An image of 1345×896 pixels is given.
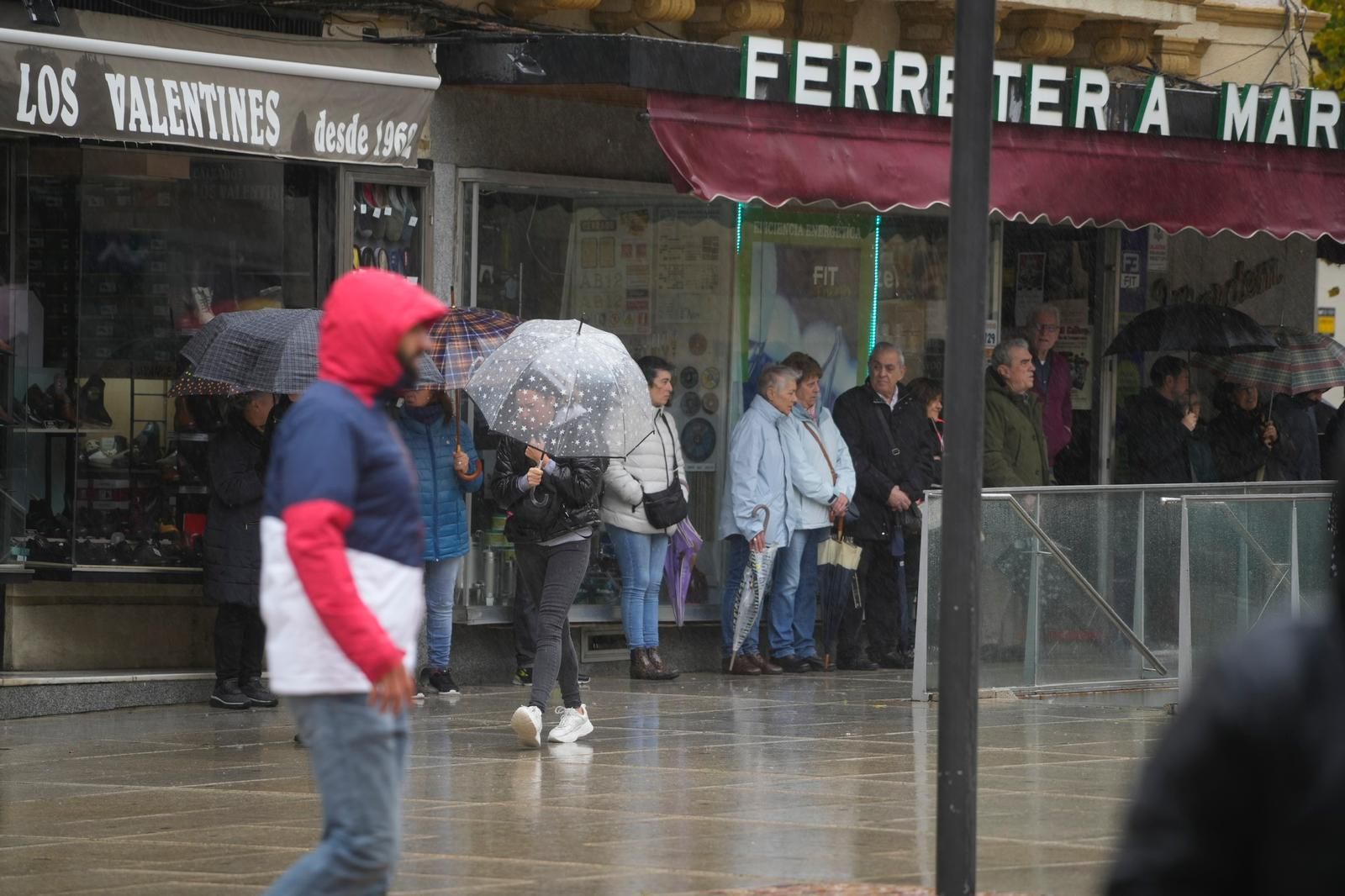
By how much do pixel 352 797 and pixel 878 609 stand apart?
1018cm

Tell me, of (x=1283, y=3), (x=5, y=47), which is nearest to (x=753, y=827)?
(x=5, y=47)

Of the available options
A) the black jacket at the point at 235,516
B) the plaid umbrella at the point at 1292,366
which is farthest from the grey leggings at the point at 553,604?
the plaid umbrella at the point at 1292,366

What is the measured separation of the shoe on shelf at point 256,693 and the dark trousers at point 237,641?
29 millimetres

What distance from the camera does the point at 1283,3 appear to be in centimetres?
1767

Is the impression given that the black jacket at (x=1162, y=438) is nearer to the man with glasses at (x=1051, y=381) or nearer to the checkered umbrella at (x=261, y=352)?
the man with glasses at (x=1051, y=381)

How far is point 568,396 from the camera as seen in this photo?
10148 mm

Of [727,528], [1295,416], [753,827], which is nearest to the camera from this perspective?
[753,827]

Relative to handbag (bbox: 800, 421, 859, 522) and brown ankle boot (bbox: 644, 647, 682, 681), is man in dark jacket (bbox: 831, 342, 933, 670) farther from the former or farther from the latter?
brown ankle boot (bbox: 644, 647, 682, 681)

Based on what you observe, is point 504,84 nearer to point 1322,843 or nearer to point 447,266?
point 447,266

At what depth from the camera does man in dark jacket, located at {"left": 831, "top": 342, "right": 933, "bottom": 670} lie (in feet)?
48.1

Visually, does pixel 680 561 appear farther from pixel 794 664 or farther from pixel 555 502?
pixel 555 502

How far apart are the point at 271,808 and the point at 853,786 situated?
2381 mm

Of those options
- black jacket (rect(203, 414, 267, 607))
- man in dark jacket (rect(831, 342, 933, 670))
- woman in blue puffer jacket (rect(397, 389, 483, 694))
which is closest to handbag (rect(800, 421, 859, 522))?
man in dark jacket (rect(831, 342, 933, 670))

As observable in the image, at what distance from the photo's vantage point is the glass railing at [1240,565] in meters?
12.2
